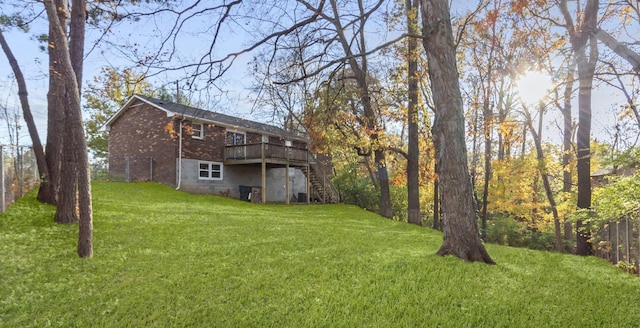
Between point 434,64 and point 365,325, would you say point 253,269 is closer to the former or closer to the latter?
point 365,325

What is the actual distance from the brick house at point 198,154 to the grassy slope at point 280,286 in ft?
37.6

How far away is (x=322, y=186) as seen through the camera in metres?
21.9

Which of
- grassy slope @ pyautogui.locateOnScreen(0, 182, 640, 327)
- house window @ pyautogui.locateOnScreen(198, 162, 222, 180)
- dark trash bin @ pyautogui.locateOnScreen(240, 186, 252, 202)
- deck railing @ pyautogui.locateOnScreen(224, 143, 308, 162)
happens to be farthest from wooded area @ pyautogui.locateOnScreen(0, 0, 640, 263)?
house window @ pyautogui.locateOnScreen(198, 162, 222, 180)

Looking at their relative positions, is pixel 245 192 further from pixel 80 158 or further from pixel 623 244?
pixel 623 244

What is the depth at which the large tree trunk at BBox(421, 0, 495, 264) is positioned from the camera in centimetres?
509

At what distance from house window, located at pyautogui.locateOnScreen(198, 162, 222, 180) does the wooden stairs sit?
509cm

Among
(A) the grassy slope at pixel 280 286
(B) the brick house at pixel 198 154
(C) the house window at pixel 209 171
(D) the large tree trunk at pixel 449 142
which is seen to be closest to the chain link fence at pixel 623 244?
(A) the grassy slope at pixel 280 286

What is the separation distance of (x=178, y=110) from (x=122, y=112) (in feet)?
14.3

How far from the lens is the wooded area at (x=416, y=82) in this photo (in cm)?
530

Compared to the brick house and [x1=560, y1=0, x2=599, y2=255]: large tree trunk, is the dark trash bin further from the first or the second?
[x1=560, y1=0, x2=599, y2=255]: large tree trunk

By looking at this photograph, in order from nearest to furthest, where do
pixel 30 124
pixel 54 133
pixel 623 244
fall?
pixel 623 244
pixel 54 133
pixel 30 124

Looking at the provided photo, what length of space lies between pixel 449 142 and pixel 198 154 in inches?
624

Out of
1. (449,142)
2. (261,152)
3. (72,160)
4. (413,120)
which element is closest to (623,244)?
(449,142)

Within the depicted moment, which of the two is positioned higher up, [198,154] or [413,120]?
[413,120]
